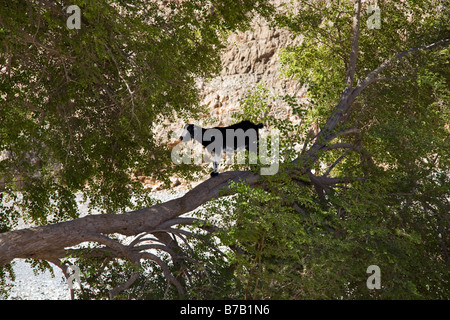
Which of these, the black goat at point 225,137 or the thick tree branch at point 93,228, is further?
the black goat at point 225,137

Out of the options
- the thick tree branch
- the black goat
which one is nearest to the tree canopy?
the thick tree branch

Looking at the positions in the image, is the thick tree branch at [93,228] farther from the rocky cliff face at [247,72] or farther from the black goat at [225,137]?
the rocky cliff face at [247,72]

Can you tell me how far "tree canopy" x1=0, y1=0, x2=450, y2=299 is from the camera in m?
7.26

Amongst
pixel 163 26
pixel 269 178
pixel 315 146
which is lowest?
pixel 269 178

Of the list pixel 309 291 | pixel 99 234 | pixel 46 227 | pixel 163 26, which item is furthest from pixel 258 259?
pixel 163 26

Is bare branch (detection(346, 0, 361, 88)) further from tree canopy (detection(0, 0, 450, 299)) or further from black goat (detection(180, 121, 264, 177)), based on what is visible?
black goat (detection(180, 121, 264, 177))

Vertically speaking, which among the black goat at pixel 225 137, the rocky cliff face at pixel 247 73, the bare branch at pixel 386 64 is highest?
the rocky cliff face at pixel 247 73

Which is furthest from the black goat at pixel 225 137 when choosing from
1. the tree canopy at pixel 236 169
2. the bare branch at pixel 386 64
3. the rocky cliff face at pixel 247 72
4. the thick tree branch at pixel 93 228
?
the rocky cliff face at pixel 247 72

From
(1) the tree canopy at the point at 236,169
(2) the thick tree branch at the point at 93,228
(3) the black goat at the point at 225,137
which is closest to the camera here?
(1) the tree canopy at the point at 236,169

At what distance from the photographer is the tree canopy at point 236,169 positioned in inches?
286

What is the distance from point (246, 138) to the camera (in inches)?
360

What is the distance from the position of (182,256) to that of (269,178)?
176 cm
